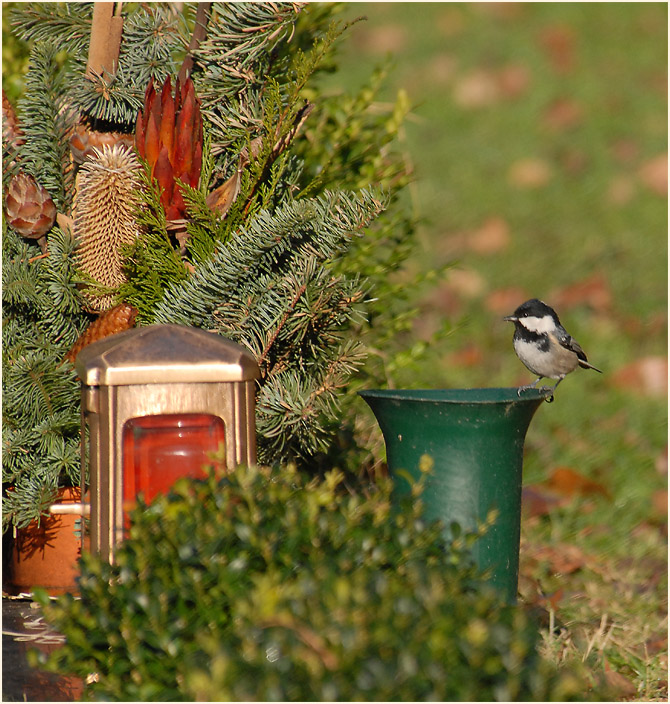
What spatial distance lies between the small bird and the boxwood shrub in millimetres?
1521

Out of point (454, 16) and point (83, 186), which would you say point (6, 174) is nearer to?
point (83, 186)

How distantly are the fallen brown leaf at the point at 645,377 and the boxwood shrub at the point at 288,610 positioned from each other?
420 centimetres

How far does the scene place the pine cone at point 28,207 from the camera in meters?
3.38

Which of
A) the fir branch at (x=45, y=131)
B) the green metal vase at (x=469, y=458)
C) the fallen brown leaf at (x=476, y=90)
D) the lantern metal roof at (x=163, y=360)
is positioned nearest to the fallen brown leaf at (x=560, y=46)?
the fallen brown leaf at (x=476, y=90)

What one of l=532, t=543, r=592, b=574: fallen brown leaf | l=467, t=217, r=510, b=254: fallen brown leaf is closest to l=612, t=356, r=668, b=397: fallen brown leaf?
l=467, t=217, r=510, b=254: fallen brown leaf

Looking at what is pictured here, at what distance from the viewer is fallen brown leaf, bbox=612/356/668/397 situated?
6.30 meters

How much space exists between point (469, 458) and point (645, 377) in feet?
12.3

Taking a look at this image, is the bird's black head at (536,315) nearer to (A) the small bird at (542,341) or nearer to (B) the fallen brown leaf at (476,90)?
(A) the small bird at (542,341)

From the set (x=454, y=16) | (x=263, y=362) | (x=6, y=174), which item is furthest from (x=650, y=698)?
(x=454, y=16)

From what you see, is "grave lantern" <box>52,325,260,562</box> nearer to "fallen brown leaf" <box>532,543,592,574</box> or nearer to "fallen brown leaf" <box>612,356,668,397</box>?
"fallen brown leaf" <box>532,543,592,574</box>

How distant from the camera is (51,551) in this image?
348 cm

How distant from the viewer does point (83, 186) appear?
3.30 m

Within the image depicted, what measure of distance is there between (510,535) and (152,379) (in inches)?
49.2

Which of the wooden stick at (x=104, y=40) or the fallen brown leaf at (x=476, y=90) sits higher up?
the fallen brown leaf at (x=476, y=90)
